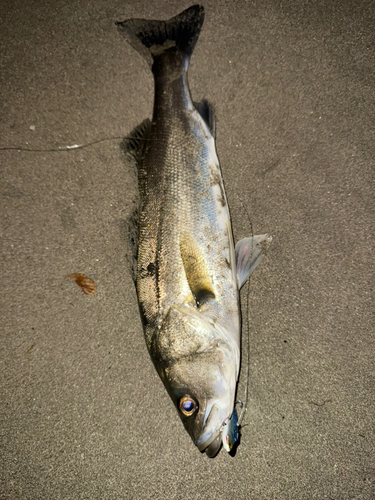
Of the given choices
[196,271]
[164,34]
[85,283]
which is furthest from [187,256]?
[164,34]

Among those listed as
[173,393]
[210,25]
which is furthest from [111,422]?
[210,25]

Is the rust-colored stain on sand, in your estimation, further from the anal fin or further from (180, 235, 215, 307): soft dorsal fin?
the anal fin

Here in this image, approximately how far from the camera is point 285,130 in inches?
95.7

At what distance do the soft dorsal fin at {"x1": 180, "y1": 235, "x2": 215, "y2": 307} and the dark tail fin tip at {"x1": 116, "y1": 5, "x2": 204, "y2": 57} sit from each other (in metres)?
1.65

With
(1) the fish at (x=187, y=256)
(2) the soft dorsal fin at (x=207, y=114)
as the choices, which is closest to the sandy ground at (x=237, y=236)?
(2) the soft dorsal fin at (x=207, y=114)

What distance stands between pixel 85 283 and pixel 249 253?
56.1 inches

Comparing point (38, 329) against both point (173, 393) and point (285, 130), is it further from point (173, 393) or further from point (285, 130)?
point (285, 130)

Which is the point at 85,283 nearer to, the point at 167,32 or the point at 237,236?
the point at 237,236

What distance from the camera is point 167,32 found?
2355 millimetres

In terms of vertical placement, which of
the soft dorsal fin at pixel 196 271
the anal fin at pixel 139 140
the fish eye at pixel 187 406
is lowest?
the fish eye at pixel 187 406

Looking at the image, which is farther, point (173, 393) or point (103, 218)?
point (103, 218)

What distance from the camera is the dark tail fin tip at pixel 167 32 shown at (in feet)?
7.72

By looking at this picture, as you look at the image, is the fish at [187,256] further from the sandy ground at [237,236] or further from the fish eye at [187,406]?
the sandy ground at [237,236]

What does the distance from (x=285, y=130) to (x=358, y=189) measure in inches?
31.2
